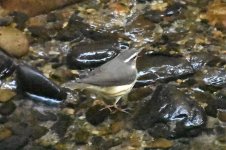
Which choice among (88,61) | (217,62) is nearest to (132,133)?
(88,61)

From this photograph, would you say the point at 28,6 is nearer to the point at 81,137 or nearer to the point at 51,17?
the point at 51,17

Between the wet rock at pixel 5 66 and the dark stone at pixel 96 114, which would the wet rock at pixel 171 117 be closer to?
the dark stone at pixel 96 114

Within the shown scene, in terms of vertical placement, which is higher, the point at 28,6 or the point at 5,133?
the point at 28,6

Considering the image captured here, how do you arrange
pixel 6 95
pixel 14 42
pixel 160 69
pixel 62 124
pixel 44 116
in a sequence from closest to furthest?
pixel 62 124 < pixel 44 116 < pixel 6 95 < pixel 160 69 < pixel 14 42

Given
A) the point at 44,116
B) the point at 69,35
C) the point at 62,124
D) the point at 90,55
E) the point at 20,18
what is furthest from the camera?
the point at 20,18

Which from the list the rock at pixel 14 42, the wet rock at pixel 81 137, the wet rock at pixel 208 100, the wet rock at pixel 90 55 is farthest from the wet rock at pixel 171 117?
the rock at pixel 14 42

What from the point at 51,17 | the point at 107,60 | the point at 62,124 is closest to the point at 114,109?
the point at 62,124
